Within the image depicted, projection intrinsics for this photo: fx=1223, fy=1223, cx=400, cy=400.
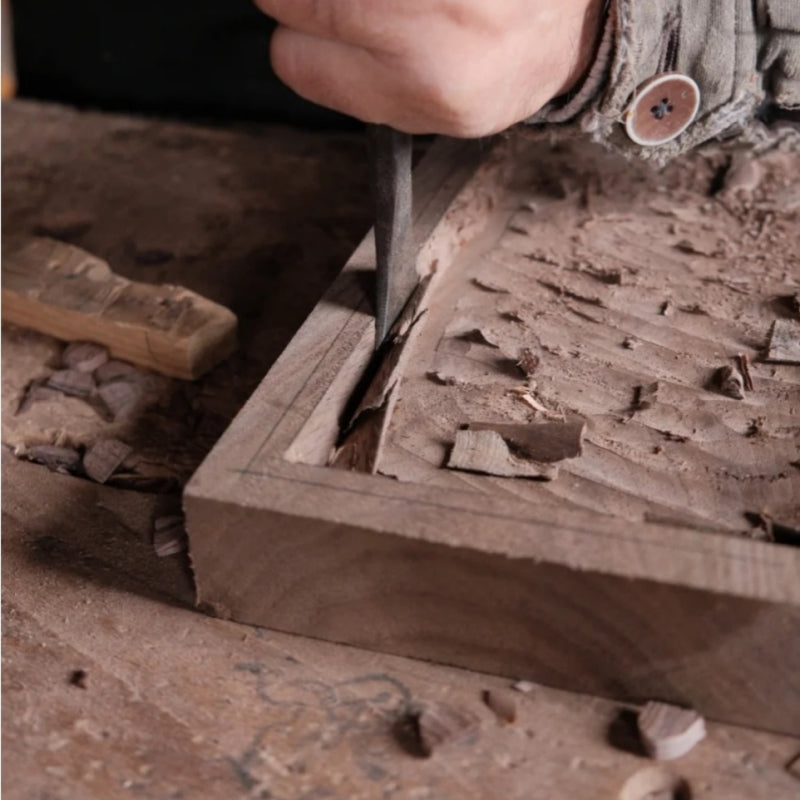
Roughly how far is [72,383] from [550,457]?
0.64 meters

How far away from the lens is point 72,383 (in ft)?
5.03

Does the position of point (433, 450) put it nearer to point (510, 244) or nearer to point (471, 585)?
point (471, 585)

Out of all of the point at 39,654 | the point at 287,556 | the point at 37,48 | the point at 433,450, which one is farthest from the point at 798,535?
the point at 37,48

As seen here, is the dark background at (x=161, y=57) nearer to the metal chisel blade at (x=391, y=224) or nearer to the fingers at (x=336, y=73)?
the metal chisel blade at (x=391, y=224)

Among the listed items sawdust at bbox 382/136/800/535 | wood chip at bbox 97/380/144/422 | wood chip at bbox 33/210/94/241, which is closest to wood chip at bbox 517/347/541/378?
sawdust at bbox 382/136/800/535

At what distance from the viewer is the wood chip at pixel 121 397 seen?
1.50 metres

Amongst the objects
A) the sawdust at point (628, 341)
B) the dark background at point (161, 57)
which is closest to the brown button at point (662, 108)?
the sawdust at point (628, 341)

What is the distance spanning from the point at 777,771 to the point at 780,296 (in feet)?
2.10

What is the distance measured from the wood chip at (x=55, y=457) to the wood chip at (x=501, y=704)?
0.57 meters

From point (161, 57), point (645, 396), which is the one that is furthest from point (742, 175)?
point (161, 57)

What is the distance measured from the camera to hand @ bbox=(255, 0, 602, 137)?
116 cm

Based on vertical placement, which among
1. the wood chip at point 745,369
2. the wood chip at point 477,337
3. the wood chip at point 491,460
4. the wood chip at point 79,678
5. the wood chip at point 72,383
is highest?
the wood chip at point 745,369

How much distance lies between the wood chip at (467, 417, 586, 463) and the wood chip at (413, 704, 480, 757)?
28cm

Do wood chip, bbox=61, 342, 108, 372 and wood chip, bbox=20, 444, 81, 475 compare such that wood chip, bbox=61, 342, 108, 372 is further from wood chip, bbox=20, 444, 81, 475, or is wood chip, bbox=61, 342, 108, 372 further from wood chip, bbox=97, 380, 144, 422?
wood chip, bbox=20, 444, 81, 475
